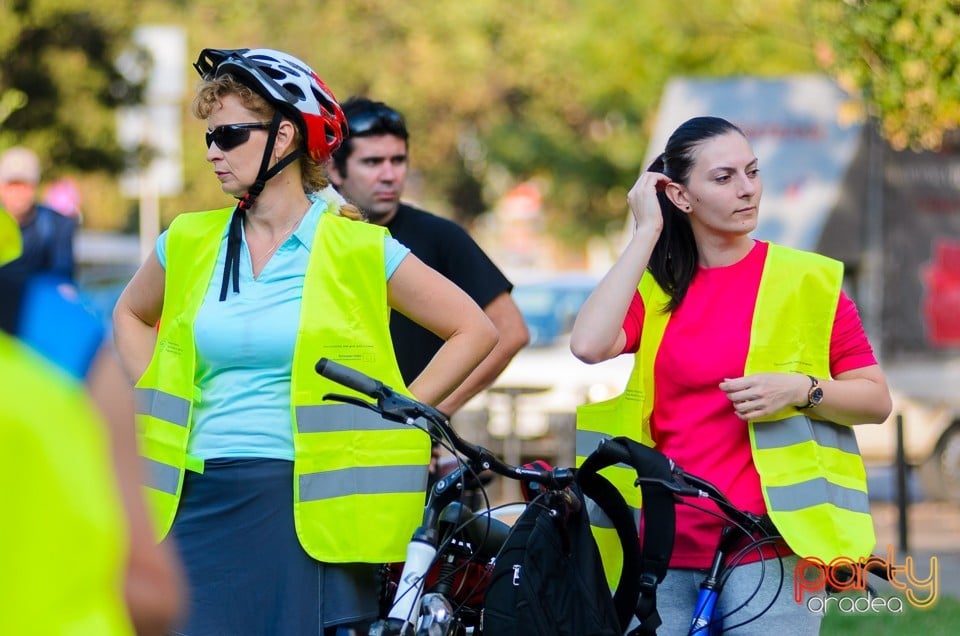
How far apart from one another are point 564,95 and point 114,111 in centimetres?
1274

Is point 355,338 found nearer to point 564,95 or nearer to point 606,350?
point 606,350

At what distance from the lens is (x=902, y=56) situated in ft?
35.1

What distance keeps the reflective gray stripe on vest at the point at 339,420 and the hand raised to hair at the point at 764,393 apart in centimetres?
81

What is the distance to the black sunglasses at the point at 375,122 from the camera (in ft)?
19.2

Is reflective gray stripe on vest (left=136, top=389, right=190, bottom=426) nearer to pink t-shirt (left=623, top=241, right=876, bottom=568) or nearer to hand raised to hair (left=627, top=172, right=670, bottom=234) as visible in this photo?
pink t-shirt (left=623, top=241, right=876, bottom=568)

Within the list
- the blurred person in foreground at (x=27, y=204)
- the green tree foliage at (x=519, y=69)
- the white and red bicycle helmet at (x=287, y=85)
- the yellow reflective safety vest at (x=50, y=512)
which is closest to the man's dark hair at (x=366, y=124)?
the white and red bicycle helmet at (x=287, y=85)

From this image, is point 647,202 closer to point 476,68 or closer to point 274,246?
point 274,246

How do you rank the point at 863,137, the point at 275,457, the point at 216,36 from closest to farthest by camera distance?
1. the point at 275,457
2. the point at 863,137
3. the point at 216,36

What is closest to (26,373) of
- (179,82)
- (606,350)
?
(606,350)

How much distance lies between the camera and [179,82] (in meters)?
21.1

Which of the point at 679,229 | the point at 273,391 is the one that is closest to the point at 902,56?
the point at 679,229

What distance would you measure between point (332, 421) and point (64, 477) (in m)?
2.24

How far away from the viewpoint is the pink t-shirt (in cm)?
402

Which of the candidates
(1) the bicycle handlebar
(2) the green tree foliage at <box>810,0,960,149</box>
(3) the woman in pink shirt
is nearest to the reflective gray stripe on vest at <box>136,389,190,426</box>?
(1) the bicycle handlebar
